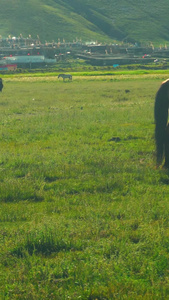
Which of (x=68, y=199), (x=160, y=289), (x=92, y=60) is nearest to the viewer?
(x=160, y=289)

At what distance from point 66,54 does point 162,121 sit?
376 feet

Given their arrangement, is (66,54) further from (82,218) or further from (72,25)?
(82,218)

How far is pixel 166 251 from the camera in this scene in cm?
534

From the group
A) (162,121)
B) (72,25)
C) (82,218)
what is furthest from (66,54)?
(82,218)

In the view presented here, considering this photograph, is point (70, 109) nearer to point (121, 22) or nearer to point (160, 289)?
point (160, 289)

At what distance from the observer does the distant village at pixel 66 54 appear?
9538 centimetres

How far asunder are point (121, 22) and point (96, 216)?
19497 cm

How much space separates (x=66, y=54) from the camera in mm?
121125

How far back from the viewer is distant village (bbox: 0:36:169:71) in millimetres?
95375

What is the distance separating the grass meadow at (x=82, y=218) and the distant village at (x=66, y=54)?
7589cm

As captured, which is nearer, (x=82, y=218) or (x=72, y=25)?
(x=82, y=218)

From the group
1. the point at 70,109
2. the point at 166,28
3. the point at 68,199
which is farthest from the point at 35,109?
the point at 166,28

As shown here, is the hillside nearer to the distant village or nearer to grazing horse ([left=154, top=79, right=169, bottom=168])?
the distant village

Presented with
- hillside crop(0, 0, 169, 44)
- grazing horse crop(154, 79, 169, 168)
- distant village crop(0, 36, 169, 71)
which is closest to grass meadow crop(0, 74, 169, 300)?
grazing horse crop(154, 79, 169, 168)
